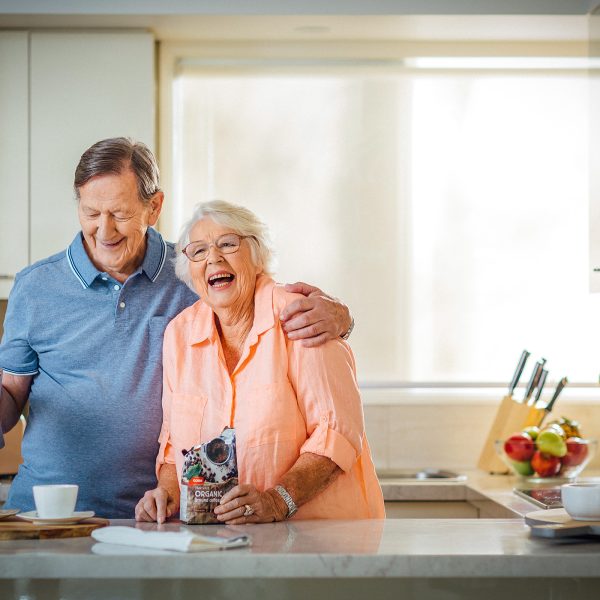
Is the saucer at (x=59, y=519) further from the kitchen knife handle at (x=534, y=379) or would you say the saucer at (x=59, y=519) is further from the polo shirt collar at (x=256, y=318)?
the kitchen knife handle at (x=534, y=379)

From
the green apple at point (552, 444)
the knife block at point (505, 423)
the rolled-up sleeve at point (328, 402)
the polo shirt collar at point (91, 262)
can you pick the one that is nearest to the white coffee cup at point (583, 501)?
the rolled-up sleeve at point (328, 402)

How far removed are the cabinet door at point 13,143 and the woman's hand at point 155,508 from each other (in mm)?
1554

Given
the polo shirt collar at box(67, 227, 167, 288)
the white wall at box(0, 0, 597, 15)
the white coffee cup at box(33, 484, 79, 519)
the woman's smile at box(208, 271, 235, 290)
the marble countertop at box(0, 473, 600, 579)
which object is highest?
the white wall at box(0, 0, 597, 15)

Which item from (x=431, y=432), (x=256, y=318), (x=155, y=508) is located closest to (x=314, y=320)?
(x=256, y=318)

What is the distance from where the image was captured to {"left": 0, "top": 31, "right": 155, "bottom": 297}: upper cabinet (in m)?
3.11

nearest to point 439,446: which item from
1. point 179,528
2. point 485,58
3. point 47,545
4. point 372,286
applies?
point 372,286

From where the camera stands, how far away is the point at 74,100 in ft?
10.2

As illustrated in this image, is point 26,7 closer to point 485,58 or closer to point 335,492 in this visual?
point 485,58

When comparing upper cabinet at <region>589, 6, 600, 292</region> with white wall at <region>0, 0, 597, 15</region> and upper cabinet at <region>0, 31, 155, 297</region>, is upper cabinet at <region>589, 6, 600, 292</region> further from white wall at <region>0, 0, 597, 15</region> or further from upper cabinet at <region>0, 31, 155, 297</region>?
upper cabinet at <region>0, 31, 155, 297</region>

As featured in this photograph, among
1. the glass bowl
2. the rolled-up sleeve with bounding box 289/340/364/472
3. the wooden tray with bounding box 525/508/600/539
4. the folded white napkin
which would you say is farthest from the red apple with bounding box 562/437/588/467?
the folded white napkin

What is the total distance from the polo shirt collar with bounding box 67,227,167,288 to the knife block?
4.60ft

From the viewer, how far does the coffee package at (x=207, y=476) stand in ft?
5.33

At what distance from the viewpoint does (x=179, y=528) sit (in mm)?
1609

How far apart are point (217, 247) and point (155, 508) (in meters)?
0.53
